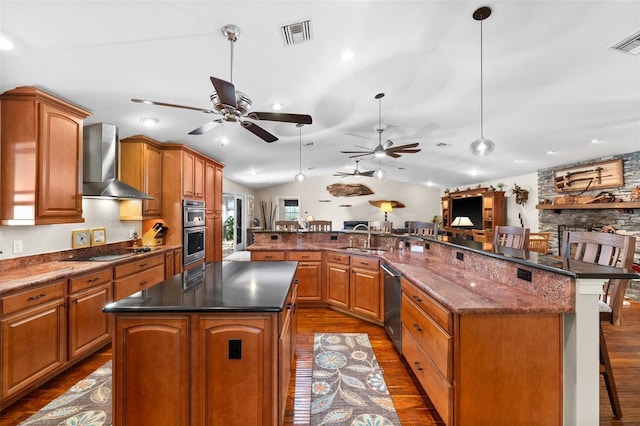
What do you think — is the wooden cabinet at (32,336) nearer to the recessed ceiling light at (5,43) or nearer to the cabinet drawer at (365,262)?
the recessed ceiling light at (5,43)

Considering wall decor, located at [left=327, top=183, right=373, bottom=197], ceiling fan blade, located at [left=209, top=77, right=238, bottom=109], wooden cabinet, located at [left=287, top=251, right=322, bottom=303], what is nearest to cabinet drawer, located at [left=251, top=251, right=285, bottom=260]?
wooden cabinet, located at [left=287, top=251, right=322, bottom=303]

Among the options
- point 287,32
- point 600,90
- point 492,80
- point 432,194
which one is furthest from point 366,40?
point 432,194

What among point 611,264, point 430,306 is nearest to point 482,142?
point 611,264

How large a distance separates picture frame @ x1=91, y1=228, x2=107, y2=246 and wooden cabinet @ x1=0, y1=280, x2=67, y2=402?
1.17m

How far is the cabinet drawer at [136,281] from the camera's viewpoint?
113 inches

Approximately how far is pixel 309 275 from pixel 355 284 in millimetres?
734

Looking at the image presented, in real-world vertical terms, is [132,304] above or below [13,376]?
above

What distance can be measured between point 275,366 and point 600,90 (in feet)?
13.5

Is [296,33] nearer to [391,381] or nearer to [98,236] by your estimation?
[391,381]

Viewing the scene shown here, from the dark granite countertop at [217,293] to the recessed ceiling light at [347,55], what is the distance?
1.92 metres

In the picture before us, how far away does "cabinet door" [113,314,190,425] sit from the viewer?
4.72 ft

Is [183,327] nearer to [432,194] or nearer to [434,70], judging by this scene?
[434,70]

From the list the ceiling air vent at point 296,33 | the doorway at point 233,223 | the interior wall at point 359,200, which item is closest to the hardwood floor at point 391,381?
the ceiling air vent at point 296,33

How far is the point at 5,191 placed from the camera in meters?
2.24
